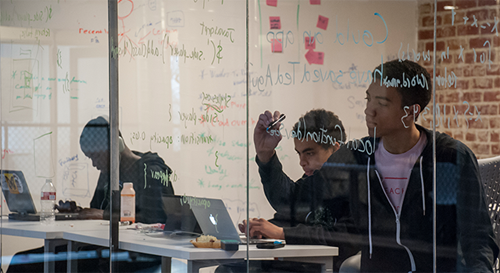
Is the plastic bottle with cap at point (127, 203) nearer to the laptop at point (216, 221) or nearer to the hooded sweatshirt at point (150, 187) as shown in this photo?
the hooded sweatshirt at point (150, 187)

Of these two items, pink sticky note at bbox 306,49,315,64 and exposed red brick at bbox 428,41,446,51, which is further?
pink sticky note at bbox 306,49,315,64

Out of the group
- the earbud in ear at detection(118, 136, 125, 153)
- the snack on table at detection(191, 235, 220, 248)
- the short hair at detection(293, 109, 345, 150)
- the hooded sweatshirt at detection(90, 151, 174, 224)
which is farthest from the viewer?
the earbud in ear at detection(118, 136, 125, 153)

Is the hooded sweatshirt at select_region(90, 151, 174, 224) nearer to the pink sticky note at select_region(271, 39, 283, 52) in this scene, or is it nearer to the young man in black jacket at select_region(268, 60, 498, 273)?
the pink sticky note at select_region(271, 39, 283, 52)

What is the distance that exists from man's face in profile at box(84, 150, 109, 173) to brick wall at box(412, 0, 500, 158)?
5.94 feet

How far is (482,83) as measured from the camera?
1.81 meters

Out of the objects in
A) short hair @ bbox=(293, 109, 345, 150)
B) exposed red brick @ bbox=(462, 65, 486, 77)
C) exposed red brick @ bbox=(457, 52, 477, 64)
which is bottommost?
short hair @ bbox=(293, 109, 345, 150)

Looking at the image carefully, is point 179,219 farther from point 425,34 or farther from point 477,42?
point 477,42

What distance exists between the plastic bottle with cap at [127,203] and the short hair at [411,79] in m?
1.53

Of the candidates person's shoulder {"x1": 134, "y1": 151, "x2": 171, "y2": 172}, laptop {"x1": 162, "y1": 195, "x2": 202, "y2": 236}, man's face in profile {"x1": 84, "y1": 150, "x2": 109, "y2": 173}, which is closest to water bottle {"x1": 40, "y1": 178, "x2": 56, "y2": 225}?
man's face in profile {"x1": 84, "y1": 150, "x2": 109, "y2": 173}

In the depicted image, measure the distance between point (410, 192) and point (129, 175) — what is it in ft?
5.04

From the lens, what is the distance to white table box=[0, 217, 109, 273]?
2.61m

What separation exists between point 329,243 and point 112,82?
1527 mm

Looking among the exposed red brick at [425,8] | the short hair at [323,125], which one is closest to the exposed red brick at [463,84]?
the exposed red brick at [425,8]

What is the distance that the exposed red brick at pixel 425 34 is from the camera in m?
1.84
